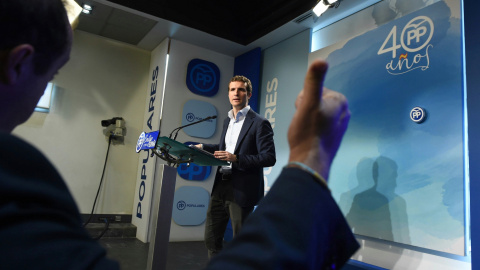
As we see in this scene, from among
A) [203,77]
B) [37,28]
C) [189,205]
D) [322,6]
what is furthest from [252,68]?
[37,28]

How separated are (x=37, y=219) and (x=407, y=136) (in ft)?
9.31

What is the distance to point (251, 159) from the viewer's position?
214cm

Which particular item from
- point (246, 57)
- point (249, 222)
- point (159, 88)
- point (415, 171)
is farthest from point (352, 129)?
point (249, 222)

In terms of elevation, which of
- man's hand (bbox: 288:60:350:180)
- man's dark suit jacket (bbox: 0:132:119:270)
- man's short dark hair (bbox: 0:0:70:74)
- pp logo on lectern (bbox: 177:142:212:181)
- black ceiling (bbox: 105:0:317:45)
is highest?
black ceiling (bbox: 105:0:317:45)

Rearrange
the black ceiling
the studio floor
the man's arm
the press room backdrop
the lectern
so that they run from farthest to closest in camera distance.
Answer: the black ceiling < the studio floor < the press room backdrop < the man's arm < the lectern

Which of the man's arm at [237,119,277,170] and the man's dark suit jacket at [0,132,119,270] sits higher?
the man's arm at [237,119,277,170]

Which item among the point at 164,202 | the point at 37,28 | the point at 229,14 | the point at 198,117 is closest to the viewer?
the point at 37,28

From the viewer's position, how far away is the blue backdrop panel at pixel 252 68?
14.6 ft

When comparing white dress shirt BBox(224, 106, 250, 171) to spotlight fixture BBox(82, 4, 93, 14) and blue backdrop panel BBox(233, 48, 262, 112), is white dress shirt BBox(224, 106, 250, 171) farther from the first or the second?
spotlight fixture BBox(82, 4, 93, 14)

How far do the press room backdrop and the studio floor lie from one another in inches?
64.4

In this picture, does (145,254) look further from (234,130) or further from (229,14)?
(229,14)

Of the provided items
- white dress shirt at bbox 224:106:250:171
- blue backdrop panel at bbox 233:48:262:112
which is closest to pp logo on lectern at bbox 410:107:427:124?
white dress shirt at bbox 224:106:250:171

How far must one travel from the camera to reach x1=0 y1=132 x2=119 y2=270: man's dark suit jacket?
223mm

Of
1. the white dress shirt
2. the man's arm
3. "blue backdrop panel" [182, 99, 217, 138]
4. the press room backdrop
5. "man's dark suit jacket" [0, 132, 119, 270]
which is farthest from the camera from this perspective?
"blue backdrop panel" [182, 99, 217, 138]
